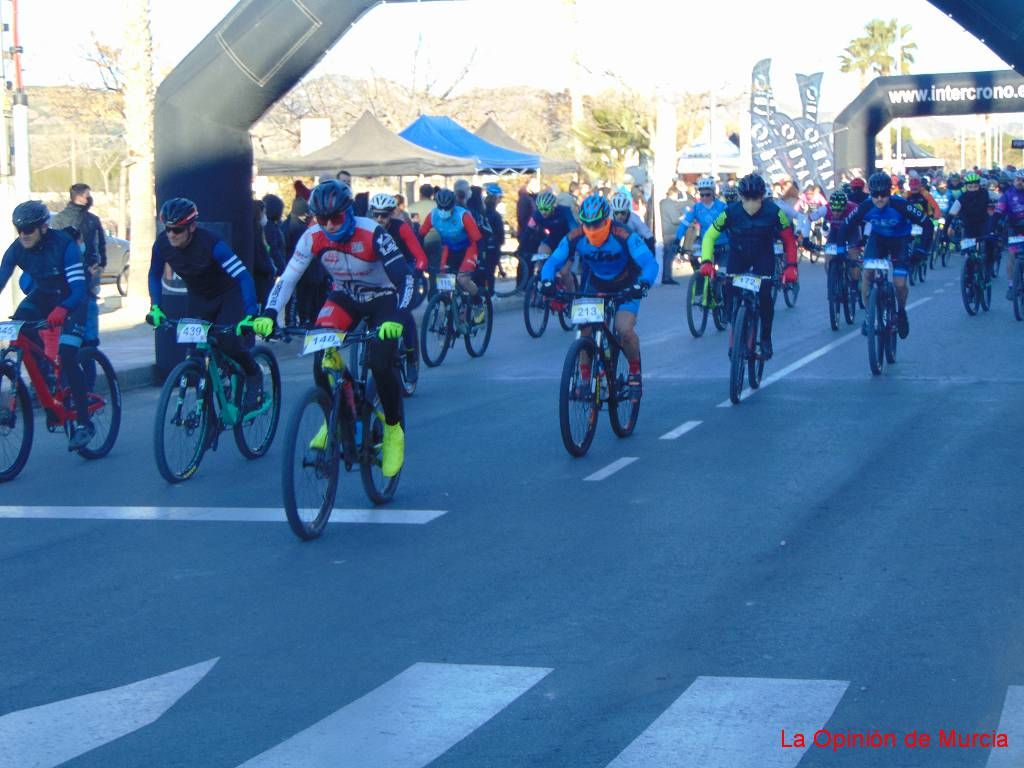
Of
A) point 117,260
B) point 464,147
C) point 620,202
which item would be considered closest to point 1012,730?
point 620,202

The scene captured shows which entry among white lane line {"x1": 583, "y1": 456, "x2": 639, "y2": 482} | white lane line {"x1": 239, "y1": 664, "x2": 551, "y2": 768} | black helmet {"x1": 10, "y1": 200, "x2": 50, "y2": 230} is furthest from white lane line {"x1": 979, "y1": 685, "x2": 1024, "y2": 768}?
black helmet {"x1": 10, "y1": 200, "x2": 50, "y2": 230}

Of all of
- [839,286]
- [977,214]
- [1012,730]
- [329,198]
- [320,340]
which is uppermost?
[977,214]

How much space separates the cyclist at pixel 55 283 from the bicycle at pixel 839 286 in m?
10.6

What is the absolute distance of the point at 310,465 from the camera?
8414mm

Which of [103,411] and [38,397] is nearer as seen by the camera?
[38,397]

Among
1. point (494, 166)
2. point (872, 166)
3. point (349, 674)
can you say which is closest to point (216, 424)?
point (349, 674)

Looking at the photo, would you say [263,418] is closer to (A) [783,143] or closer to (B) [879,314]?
(B) [879,314]

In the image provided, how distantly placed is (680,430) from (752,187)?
262 cm

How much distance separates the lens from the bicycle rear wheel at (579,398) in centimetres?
1068

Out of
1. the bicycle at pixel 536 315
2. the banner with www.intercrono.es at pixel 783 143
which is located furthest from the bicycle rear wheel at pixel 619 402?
the banner with www.intercrono.es at pixel 783 143

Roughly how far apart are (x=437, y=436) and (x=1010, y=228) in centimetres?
1042

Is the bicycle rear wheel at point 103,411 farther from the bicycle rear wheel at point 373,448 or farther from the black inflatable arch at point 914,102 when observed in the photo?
the black inflatable arch at point 914,102

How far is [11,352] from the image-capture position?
10.7m

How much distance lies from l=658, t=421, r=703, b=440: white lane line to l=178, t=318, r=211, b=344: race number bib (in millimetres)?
3556
